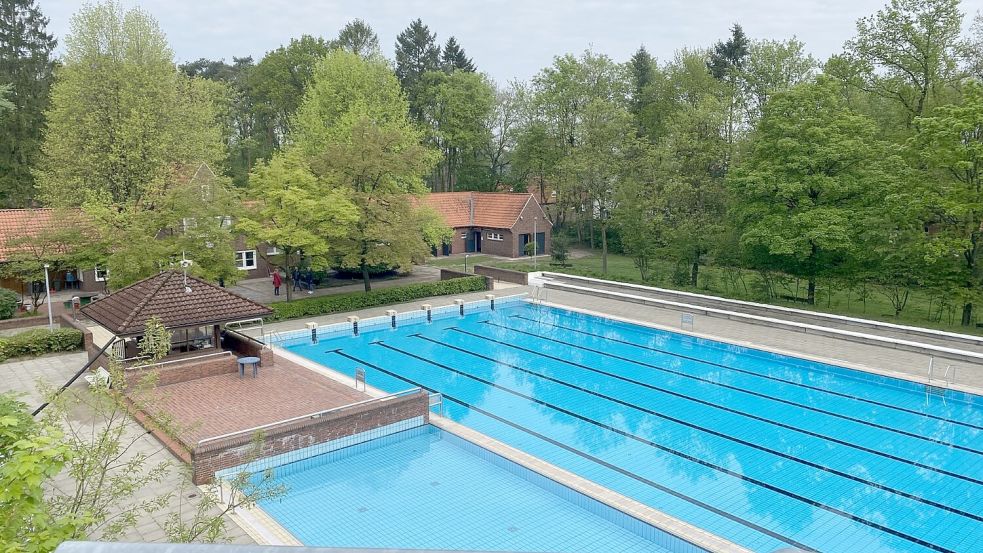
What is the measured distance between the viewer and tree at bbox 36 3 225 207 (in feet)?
91.5

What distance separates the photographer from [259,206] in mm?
27719

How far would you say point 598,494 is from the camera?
12.7m

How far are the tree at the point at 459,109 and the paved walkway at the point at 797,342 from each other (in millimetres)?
26219

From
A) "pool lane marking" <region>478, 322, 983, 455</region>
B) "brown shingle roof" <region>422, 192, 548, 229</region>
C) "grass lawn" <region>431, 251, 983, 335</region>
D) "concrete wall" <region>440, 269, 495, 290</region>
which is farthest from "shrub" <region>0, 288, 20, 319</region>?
"grass lawn" <region>431, 251, 983, 335</region>

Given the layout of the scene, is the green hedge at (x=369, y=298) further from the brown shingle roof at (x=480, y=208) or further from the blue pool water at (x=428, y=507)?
the blue pool water at (x=428, y=507)

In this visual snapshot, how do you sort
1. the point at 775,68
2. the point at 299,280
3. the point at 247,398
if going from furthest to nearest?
1. the point at 775,68
2. the point at 299,280
3. the point at 247,398

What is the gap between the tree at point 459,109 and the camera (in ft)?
172

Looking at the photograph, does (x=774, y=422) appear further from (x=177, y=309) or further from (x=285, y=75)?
(x=285, y=75)

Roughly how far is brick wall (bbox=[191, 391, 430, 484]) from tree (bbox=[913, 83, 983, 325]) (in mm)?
18936

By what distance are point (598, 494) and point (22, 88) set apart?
4474cm

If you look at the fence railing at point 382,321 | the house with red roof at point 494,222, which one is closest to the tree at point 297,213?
the fence railing at point 382,321

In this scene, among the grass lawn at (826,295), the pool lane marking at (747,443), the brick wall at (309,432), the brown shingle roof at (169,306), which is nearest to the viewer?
the pool lane marking at (747,443)

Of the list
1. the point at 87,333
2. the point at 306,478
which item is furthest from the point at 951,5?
the point at 87,333

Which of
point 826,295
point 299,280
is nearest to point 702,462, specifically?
point 826,295
